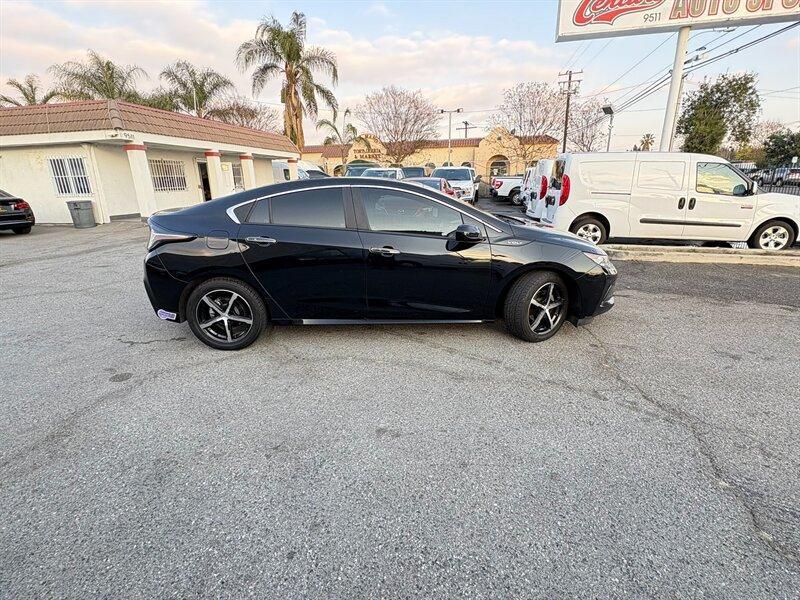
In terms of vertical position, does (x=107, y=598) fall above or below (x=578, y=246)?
below

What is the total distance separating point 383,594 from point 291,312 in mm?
2588

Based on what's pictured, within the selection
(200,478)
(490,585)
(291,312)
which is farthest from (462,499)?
(291,312)

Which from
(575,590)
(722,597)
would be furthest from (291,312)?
(722,597)

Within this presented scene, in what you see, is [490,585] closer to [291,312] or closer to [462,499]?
[462,499]

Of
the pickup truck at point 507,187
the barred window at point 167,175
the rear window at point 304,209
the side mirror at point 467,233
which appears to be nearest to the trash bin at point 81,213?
the barred window at point 167,175

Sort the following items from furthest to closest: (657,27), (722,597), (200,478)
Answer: (657,27) < (200,478) < (722,597)

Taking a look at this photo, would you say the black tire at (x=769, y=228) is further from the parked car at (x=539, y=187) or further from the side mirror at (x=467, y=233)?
the side mirror at (x=467, y=233)

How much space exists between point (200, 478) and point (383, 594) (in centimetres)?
121

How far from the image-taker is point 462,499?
2076 millimetres

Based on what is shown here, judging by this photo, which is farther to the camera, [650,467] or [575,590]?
[650,467]

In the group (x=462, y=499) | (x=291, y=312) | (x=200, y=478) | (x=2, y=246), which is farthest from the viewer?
(x=2, y=246)

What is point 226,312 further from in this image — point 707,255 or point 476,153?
point 476,153

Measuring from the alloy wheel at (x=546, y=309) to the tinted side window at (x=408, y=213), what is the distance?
1066 millimetres

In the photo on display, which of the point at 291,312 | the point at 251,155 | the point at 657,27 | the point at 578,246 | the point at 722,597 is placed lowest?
the point at 722,597
